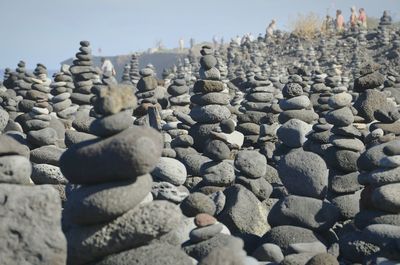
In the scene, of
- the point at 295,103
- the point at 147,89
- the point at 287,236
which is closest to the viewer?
the point at 287,236

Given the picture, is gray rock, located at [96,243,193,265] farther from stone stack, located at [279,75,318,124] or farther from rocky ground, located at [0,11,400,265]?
stone stack, located at [279,75,318,124]

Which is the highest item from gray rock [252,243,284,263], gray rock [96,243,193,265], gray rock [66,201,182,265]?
gray rock [66,201,182,265]

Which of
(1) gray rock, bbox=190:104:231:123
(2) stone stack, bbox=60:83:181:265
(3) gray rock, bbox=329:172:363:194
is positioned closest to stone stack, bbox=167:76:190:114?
(1) gray rock, bbox=190:104:231:123

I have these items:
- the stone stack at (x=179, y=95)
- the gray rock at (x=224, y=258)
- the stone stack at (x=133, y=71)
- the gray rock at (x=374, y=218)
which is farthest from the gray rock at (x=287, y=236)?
the stone stack at (x=133, y=71)

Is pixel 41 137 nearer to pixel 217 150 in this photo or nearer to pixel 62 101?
pixel 217 150

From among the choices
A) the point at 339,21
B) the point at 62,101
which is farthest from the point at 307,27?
the point at 62,101

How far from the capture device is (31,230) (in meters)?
4.82

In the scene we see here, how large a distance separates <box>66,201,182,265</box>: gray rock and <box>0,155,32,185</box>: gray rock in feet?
2.80

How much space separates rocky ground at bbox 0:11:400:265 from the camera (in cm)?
494

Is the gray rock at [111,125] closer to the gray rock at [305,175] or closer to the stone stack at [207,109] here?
the gray rock at [305,175]

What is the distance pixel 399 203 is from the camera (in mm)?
6711

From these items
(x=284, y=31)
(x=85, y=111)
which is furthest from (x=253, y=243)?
(x=284, y=31)

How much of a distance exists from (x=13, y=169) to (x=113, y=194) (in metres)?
1.07

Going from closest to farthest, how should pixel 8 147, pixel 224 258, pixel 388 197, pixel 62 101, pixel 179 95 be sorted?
pixel 224 258
pixel 8 147
pixel 388 197
pixel 179 95
pixel 62 101
